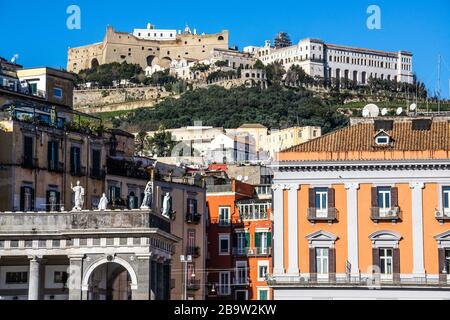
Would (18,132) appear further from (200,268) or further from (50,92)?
(200,268)

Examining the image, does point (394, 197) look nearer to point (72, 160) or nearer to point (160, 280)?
point (160, 280)

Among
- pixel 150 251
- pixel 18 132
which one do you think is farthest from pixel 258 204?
pixel 150 251

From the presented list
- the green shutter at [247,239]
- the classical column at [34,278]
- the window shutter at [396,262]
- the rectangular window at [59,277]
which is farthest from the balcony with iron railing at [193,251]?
the classical column at [34,278]

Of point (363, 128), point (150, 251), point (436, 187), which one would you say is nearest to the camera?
point (150, 251)

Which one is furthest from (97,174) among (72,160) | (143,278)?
(143,278)

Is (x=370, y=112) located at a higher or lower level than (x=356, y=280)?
higher

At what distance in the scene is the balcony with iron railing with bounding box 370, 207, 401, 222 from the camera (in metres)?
63.4

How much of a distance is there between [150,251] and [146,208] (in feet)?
6.05

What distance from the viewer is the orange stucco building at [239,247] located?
266ft

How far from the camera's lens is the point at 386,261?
208 feet

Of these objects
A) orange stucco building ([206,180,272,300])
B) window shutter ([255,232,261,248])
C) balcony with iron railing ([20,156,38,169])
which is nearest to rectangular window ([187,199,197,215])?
orange stucco building ([206,180,272,300])

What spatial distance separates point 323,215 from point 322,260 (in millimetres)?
2445
